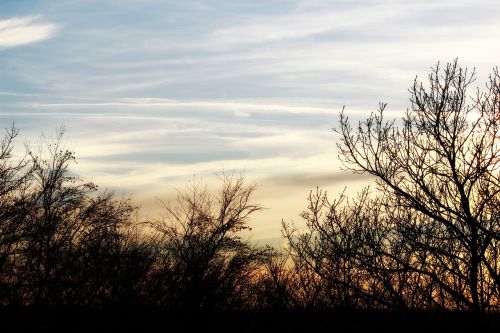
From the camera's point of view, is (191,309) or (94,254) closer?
(94,254)

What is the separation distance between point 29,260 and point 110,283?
6237mm

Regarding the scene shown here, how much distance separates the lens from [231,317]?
35.0 meters

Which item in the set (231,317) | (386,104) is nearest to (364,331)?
(231,317)

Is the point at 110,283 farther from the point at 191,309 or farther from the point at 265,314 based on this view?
the point at 265,314

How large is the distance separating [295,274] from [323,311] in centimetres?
642

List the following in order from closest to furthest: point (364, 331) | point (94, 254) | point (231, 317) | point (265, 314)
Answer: point (94, 254)
point (364, 331)
point (231, 317)
point (265, 314)

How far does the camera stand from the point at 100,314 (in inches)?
1212

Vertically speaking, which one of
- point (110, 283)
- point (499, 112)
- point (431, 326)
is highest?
point (499, 112)

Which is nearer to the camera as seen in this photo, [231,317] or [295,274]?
[231,317]

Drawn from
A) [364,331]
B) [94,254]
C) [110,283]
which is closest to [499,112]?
[364,331]

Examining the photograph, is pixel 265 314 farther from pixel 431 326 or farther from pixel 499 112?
pixel 499 112

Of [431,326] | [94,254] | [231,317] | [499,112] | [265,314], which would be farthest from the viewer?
[265,314]

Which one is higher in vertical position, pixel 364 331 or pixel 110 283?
pixel 110 283

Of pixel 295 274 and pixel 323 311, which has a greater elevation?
pixel 295 274
